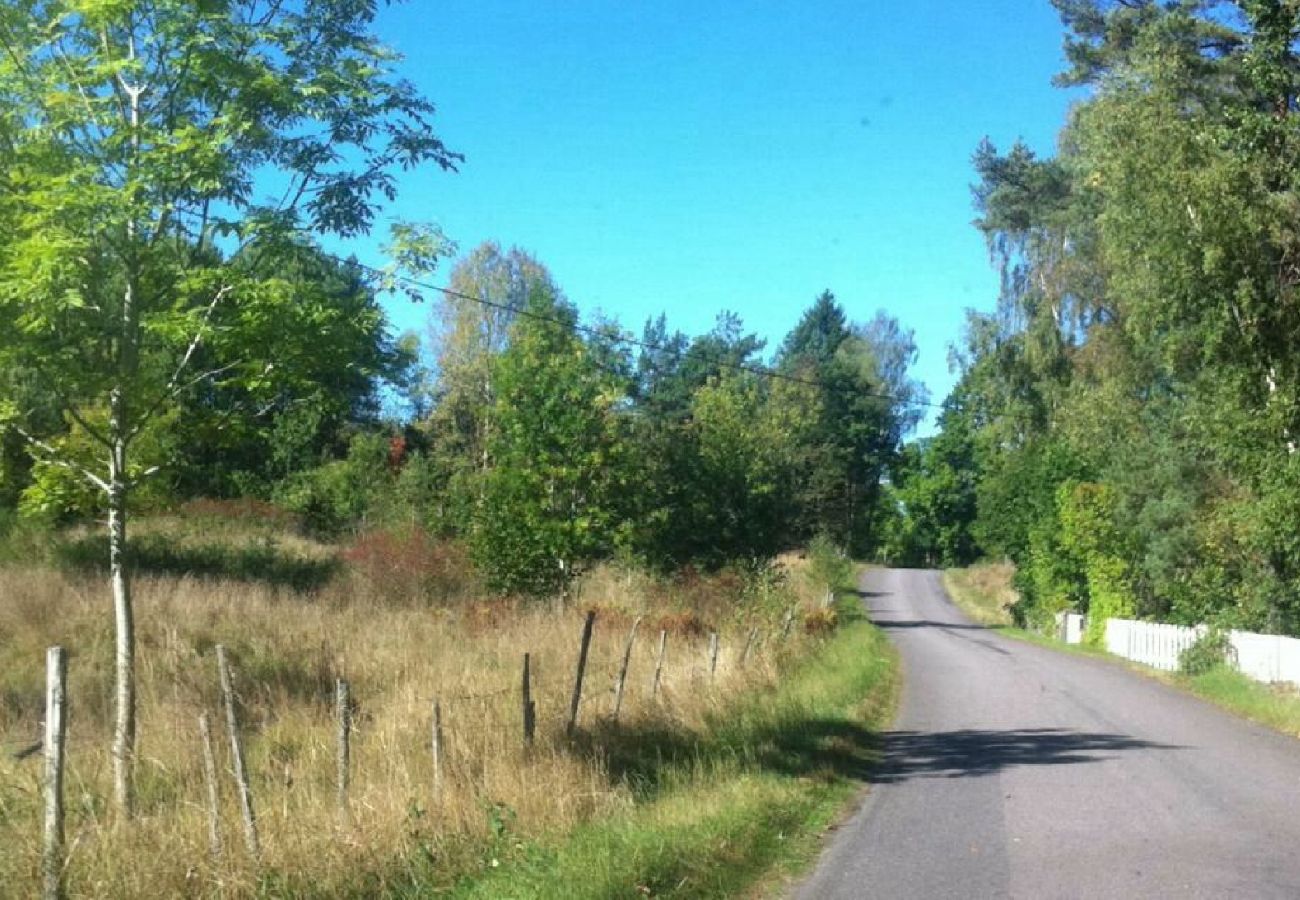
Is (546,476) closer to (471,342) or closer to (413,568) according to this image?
(413,568)

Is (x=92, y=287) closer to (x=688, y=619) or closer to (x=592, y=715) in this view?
(x=592, y=715)

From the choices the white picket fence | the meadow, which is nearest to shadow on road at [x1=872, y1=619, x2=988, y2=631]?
the white picket fence

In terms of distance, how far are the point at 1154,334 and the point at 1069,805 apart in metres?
19.1

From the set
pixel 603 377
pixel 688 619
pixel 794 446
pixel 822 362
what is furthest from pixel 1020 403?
pixel 822 362

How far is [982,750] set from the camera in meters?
14.8

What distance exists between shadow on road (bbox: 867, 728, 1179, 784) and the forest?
5954 millimetres

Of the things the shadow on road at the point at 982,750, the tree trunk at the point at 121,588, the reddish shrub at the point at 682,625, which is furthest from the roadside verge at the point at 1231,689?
the tree trunk at the point at 121,588

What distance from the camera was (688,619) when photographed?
25.0 metres

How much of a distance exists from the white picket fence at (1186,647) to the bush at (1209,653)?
238 mm

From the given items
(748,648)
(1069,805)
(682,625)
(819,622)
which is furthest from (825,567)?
(1069,805)

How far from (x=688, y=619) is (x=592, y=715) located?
1251cm

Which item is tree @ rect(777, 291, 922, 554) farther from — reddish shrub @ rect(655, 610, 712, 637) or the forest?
reddish shrub @ rect(655, 610, 712, 637)

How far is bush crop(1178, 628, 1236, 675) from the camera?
2600 centimetres

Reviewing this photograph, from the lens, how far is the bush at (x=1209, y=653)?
26.0 meters
